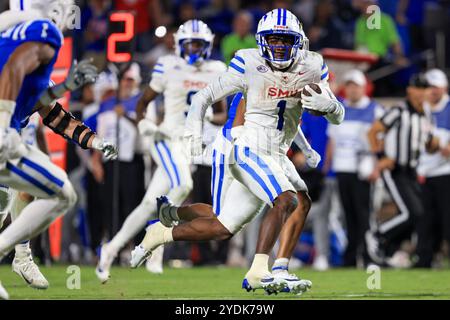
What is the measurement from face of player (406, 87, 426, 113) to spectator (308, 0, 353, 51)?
260 cm

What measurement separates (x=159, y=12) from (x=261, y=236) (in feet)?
27.8

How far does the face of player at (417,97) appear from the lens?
489 inches

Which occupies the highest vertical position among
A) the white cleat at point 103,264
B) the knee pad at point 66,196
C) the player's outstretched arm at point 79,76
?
the player's outstretched arm at point 79,76

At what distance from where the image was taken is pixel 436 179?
41.1 feet

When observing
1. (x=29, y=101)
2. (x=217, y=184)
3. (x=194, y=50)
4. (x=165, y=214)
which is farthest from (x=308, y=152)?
(x=194, y=50)

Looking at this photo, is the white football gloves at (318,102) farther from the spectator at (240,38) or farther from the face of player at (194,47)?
the spectator at (240,38)

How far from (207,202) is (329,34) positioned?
3.53 m

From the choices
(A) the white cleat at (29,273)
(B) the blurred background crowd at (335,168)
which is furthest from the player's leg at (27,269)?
(B) the blurred background crowd at (335,168)

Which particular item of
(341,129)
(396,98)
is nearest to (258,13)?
(396,98)

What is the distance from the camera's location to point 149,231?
8.72 metres

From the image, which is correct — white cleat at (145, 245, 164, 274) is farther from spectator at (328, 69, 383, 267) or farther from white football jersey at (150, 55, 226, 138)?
spectator at (328, 69, 383, 267)

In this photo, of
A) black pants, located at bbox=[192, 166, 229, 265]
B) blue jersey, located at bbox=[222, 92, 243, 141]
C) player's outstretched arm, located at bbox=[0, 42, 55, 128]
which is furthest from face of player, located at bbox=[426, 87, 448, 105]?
player's outstretched arm, located at bbox=[0, 42, 55, 128]

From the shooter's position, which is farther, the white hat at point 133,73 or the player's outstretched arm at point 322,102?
the white hat at point 133,73

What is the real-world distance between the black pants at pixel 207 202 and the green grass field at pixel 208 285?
882 mm
